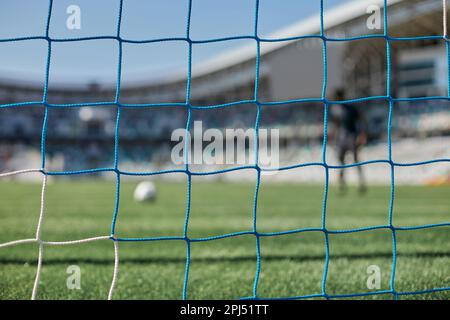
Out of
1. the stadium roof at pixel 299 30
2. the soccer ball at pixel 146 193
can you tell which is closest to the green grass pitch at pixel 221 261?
the soccer ball at pixel 146 193

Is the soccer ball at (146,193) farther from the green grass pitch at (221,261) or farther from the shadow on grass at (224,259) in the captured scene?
the shadow on grass at (224,259)

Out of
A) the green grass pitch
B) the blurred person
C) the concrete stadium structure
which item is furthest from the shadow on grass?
the concrete stadium structure

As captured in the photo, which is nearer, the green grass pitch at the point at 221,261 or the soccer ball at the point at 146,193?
the green grass pitch at the point at 221,261

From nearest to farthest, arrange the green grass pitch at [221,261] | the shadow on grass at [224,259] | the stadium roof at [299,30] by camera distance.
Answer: the green grass pitch at [221,261], the shadow on grass at [224,259], the stadium roof at [299,30]

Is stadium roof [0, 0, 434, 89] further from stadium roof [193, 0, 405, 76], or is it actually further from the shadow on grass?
the shadow on grass

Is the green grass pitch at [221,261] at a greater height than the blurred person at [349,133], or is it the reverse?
the blurred person at [349,133]

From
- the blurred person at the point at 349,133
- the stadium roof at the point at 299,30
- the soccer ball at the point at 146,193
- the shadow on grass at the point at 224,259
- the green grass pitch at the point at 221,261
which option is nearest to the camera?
the green grass pitch at the point at 221,261

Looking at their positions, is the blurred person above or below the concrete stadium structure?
below

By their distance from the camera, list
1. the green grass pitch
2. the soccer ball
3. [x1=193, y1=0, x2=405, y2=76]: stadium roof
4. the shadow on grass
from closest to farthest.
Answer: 1. the green grass pitch
2. the shadow on grass
3. the soccer ball
4. [x1=193, y1=0, x2=405, y2=76]: stadium roof

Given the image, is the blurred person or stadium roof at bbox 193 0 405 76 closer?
the blurred person

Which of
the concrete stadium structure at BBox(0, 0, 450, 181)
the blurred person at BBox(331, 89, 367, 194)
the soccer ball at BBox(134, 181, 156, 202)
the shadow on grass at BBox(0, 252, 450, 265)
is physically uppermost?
the concrete stadium structure at BBox(0, 0, 450, 181)
